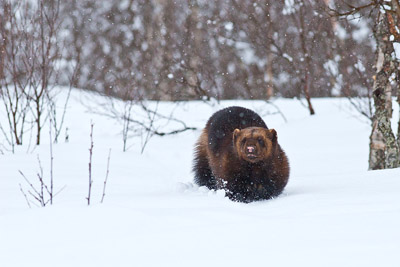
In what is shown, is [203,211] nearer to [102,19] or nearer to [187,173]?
[187,173]

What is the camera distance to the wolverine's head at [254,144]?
3.62 metres

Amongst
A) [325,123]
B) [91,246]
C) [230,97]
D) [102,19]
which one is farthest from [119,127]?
[102,19]

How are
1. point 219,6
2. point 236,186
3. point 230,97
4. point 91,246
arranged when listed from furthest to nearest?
point 219,6 < point 230,97 < point 236,186 < point 91,246

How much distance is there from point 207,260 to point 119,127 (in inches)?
329

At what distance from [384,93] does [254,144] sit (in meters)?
2.15

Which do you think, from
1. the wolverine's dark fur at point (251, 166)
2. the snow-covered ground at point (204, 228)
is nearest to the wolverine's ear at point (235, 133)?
the wolverine's dark fur at point (251, 166)

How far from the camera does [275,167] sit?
152 inches

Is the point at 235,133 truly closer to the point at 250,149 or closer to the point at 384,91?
the point at 250,149

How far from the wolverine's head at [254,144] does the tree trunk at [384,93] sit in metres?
1.73

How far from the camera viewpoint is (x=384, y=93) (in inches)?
201

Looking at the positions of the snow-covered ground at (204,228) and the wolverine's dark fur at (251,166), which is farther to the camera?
the wolverine's dark fur at (251,166)

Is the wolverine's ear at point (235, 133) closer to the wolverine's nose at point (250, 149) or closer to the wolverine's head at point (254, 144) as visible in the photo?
the wolverine's head at point (254, 144)

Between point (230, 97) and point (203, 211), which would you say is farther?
point (230, 97)

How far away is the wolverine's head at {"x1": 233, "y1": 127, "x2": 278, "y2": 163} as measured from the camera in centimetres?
362
